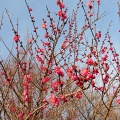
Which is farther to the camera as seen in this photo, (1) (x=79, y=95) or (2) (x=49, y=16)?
(2) (x=49, y=16)

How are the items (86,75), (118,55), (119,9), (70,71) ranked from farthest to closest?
(118,55) < (119,9) < (70,71) < (86,75)

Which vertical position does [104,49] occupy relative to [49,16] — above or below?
below

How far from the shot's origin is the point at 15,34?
3.99 meters

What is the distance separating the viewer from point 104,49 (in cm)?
570

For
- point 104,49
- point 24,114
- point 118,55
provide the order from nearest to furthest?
point 24,114, point 118,55, point 104,49

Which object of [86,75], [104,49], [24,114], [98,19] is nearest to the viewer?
[86,75]

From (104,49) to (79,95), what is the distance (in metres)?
2.88

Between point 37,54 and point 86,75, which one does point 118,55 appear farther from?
point 86,75

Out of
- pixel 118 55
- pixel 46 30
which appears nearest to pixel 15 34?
Answer: pixel 46 30

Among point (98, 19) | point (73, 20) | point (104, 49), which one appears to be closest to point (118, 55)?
point (104, 49)

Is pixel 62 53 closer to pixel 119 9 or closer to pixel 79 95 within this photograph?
pixel 119 9

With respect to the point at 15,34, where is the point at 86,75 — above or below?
below

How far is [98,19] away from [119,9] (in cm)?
48

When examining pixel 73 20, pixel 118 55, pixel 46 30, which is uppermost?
pixel 73 20
